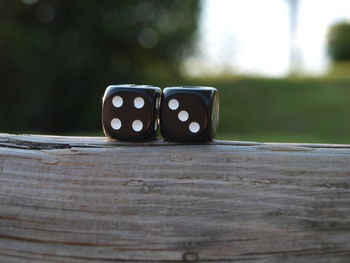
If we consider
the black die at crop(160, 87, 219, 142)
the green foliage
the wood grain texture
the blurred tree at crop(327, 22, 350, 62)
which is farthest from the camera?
the blurred tree at crop(327, 22, 350, 62)

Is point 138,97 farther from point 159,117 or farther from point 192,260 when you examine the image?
point 192,260

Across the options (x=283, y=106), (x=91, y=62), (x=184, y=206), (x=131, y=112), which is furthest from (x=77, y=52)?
(x=184, y=206)

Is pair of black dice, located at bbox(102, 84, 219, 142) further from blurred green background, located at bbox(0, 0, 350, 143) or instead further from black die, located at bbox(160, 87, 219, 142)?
blurred green background, located at bbox(0, 0, 350, 143)

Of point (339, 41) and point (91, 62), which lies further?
point (339, 41)

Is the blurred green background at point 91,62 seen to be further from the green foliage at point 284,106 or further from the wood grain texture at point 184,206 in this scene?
the wood grain texture at point 184,206

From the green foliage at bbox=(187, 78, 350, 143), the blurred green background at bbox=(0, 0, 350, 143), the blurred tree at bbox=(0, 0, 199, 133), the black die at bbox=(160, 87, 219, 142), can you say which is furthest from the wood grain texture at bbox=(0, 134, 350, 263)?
the blurred tree at bbox=(0, 0, 199, 133)

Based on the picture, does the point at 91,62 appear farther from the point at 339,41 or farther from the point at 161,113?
the point at 339,41

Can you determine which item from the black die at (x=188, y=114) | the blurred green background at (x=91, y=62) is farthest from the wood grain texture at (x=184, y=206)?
the blurred green background at (x=91, y=62)
